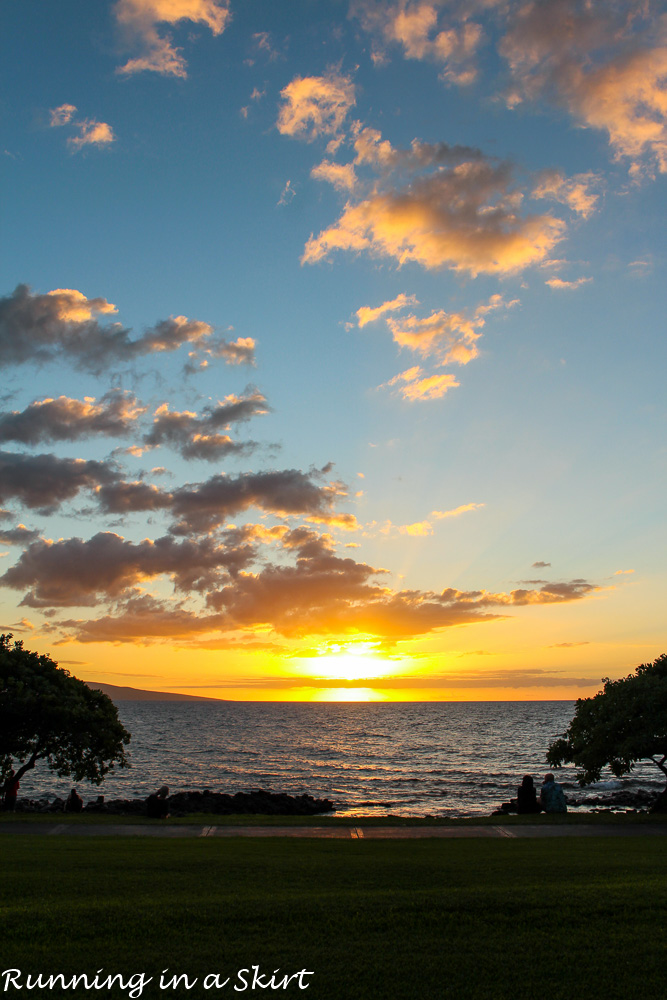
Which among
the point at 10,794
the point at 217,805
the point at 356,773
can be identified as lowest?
the point at 356,773

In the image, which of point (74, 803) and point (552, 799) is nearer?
point (552, 799)

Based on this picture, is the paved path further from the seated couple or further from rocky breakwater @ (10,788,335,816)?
rocky breakwater @ (10,788,335,816)

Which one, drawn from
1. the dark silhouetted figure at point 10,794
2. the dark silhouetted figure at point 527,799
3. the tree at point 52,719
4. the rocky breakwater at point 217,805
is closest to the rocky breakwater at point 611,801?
the dark silhouetted figure at point 527,799

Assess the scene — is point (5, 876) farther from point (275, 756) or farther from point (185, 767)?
point (275, 756)

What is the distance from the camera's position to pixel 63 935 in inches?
287

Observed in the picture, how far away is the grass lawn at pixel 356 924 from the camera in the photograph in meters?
6.27

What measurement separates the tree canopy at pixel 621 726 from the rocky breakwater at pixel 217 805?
52.9ft

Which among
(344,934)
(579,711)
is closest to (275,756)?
(579,711)

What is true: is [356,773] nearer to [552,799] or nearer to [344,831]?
[552,799]

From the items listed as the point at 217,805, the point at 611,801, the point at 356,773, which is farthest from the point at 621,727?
the point at 356,773

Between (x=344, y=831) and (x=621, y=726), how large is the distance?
452 inches

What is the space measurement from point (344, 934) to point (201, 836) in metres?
10.2

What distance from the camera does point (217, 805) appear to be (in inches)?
1329

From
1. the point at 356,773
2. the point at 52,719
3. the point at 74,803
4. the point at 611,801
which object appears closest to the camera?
the point at 52,719
